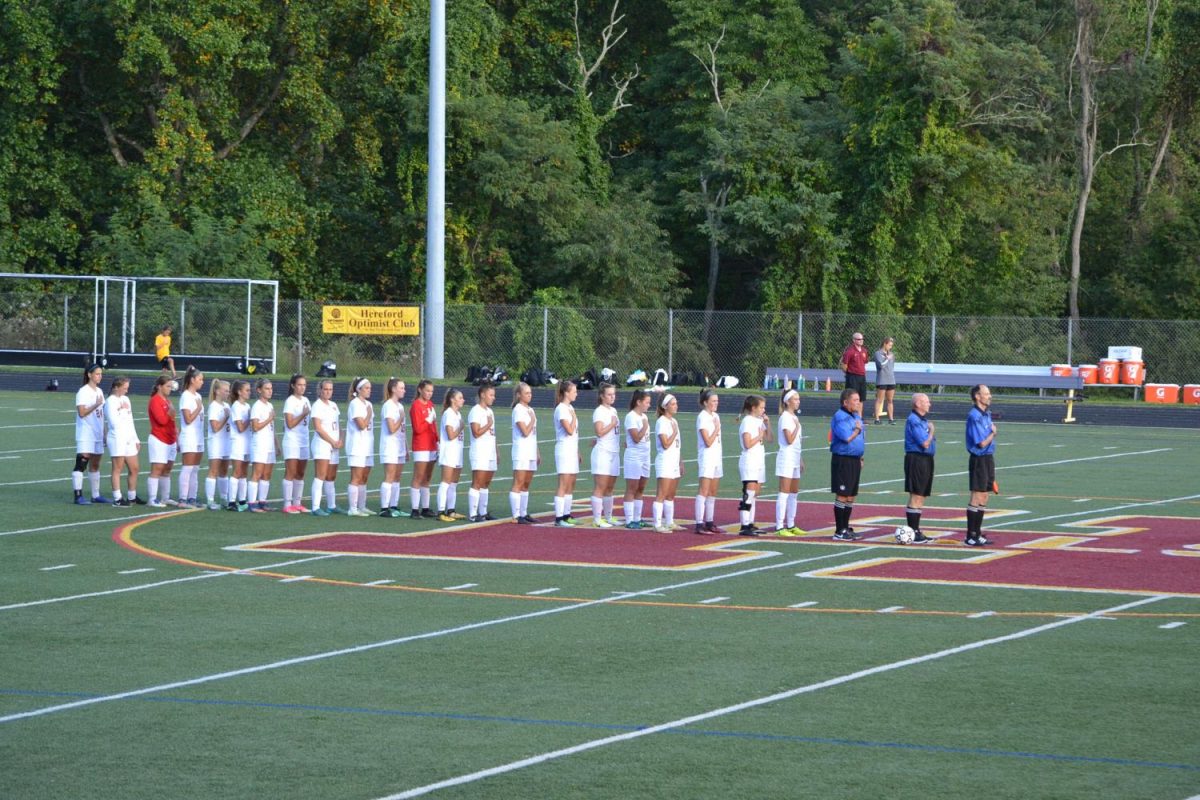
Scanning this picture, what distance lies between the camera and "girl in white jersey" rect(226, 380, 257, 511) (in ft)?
68.6

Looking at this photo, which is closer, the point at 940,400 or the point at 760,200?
the point at 940,400

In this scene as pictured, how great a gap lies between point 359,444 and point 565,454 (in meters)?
2.55

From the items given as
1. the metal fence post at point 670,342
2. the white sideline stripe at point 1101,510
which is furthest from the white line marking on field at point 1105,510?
the metal fence post at point 670,342

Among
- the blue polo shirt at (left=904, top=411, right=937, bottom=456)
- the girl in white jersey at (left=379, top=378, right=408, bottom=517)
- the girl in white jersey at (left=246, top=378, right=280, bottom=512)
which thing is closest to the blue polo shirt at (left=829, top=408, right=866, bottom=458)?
the blue polo shirt at (left=904, top=411, right=937, bottom=456)

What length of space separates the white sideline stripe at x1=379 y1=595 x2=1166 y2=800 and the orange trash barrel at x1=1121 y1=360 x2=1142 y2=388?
1139 inches

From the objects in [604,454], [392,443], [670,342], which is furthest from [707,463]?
[670,342]

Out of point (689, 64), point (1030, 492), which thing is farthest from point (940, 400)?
point (689, 64)

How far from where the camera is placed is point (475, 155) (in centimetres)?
5316

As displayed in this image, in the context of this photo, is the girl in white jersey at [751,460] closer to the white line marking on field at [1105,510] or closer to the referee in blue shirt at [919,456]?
the referee in blue shirt at [919,456]

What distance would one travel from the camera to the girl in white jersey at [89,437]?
2142cm

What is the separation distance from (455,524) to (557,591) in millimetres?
5049

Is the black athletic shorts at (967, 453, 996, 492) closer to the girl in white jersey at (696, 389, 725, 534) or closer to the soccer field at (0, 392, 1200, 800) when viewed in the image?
the soccer field at (0, 392, 1200, 800)

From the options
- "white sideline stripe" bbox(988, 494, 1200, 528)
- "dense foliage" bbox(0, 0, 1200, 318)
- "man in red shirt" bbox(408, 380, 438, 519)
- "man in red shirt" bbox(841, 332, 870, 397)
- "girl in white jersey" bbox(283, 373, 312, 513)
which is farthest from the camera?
"dense foliage" bbox(0, 0, 1200, 318)

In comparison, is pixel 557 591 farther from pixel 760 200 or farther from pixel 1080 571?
pixel 760 200
